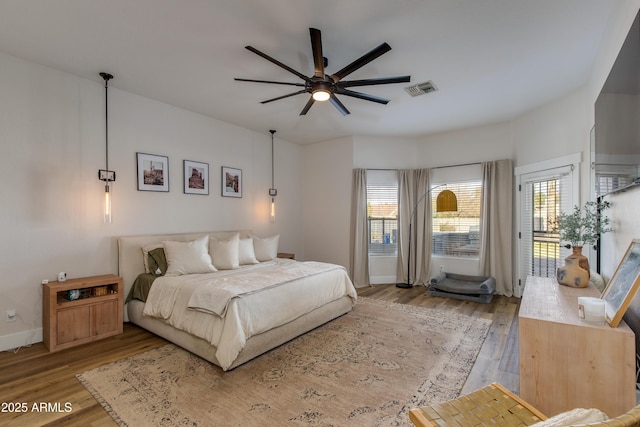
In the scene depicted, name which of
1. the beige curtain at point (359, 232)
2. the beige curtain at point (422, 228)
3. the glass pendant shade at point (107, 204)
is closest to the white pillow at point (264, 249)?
the beige curtain at point (359, 232)

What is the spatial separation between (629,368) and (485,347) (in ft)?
5.50

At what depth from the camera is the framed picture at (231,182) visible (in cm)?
497

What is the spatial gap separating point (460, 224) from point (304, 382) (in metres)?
4.33

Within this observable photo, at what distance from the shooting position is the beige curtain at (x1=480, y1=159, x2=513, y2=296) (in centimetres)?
489

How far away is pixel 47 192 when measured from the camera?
126 inches

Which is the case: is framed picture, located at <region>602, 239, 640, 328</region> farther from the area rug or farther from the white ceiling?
the white ceiling

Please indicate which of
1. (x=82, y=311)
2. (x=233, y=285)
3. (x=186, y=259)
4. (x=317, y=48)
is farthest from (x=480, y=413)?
(x=82, y=311)

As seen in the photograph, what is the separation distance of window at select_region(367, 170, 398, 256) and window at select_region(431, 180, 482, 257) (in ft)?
2.45

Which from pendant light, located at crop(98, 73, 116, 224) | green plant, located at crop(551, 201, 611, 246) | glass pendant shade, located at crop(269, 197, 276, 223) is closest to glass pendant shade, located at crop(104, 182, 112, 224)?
pendant light, located at crop(98, 73, 116, 224)

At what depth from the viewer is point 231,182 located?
5.08m

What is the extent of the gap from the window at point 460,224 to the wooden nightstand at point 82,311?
17.0 feet

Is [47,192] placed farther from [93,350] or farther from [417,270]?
[417,270]

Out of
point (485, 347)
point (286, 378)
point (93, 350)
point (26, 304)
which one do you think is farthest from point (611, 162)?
point (26, 304)

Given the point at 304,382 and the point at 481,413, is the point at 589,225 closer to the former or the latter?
the point at 481,413
